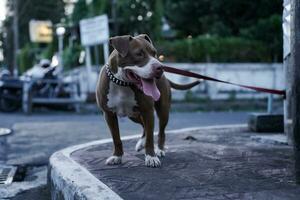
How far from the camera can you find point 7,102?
15914mm

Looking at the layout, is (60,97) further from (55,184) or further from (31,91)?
(55,184)

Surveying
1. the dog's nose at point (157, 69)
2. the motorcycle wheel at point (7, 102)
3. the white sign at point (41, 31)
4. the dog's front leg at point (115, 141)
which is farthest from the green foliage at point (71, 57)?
the dog's nose at point (157, 69)

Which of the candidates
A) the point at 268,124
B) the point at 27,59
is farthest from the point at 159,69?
the point at 27,59

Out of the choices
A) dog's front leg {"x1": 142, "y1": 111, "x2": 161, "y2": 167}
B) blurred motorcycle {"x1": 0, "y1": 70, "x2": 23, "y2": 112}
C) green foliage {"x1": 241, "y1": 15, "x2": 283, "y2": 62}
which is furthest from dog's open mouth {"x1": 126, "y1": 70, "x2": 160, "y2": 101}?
green foliage {"x1": 241, "y1": 15, "x2": 283, "y2": 62}

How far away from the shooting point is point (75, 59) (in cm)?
2155

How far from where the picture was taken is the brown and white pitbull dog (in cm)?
425

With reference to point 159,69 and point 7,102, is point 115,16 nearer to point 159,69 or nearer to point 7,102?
point 7,102

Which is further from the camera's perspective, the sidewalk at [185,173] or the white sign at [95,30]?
the white sign at [95,30]

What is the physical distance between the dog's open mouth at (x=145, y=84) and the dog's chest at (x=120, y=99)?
0.23 m

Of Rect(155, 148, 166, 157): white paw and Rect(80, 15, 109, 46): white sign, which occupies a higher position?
Rect(80, 15, 109, 46): white sign

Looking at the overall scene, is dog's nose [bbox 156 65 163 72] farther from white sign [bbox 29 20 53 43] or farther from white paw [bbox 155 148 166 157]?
white sign [bbox 29 20 53 43]

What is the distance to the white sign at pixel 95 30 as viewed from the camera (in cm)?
1811

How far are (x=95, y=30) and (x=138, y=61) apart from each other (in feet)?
47.2

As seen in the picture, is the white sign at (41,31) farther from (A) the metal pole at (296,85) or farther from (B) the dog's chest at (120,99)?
(A) the metal pole at (296,85)
